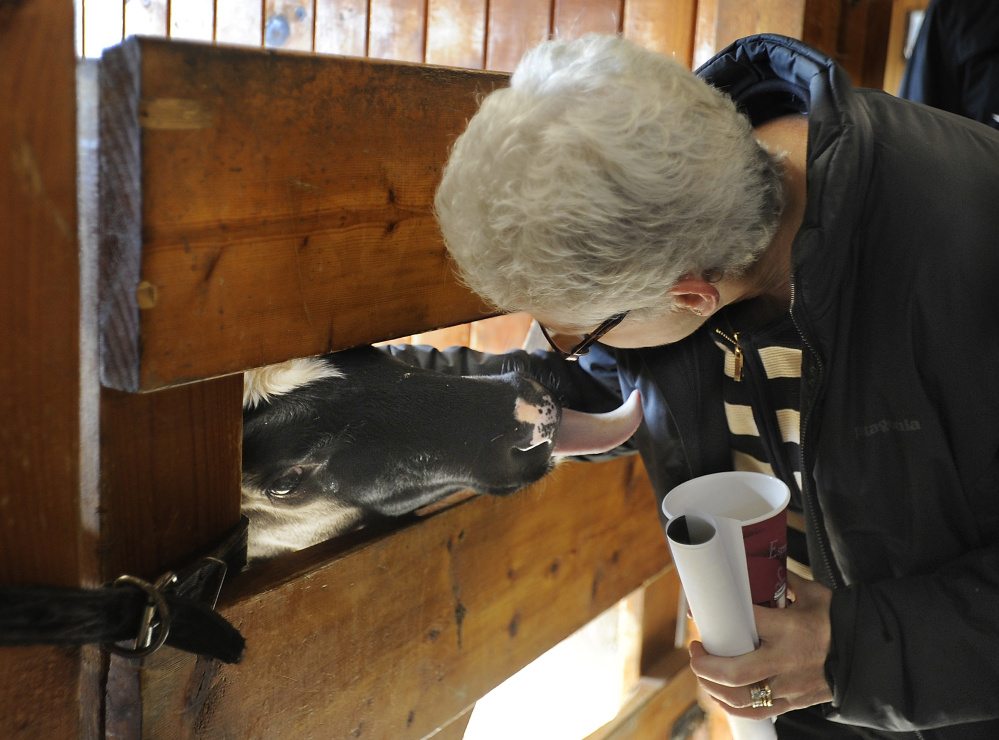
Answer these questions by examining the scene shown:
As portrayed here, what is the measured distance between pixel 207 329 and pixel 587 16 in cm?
132

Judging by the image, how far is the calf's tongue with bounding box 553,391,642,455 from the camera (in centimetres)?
105

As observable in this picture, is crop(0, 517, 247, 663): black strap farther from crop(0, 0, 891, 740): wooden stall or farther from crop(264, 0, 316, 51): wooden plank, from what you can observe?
crop(264, 0, 316, 51): wooden plank

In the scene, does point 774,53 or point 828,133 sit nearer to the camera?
point 828,133

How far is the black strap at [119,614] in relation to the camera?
20.3 inches

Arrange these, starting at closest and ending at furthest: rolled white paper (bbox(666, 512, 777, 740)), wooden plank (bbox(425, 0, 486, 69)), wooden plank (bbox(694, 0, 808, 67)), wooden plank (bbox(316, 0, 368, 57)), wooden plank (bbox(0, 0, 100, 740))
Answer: wooden plank (bbox(0, 0, 100, 740)) → rolled white paper (bbox(666, 512, 777, 740)) → wooden plank (bbox(694, 0, 808, 67)) → wooden plank (bbox(425, 0, 486, 69)) → wooden plank (bbox(316, 0, 368, 57))

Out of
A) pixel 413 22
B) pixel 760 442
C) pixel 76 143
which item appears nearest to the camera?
pixel 76 143

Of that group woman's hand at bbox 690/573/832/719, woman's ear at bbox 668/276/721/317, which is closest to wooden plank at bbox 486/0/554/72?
woman's ear at bbox 668/276/721/317

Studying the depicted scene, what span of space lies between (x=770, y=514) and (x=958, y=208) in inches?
14.9

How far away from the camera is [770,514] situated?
0.80 meters

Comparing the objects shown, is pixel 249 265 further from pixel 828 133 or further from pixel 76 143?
pixel 828 133

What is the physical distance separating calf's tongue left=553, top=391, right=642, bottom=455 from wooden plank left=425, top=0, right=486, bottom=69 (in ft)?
3.31

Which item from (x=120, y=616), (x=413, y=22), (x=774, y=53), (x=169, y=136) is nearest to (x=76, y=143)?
(x=169, y=136)

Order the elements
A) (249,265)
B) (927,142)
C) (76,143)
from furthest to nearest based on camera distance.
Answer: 1. (927,142)
2. (249,265)
3. (76,143)

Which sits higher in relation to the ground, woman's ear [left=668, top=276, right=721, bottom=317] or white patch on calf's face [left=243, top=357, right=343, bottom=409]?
woman's ear [left=668, top=276, right=721, bottom=317]
